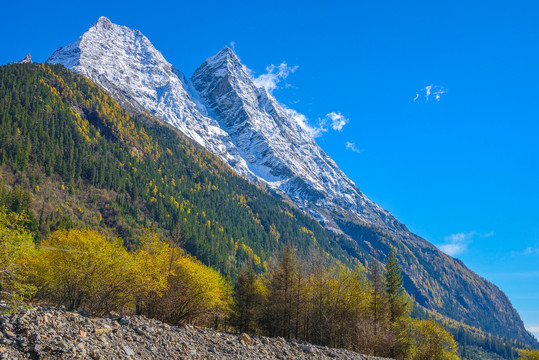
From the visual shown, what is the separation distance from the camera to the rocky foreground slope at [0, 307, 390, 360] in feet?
49.1

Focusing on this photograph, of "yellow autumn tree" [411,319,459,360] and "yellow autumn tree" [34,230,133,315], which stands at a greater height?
"yellow autumn tree" [34,230,133,315]

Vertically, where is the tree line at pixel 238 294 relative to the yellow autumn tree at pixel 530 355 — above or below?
above

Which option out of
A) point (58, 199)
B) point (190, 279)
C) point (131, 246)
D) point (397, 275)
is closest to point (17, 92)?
point (58, 199)

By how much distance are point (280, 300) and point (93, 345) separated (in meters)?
33.6

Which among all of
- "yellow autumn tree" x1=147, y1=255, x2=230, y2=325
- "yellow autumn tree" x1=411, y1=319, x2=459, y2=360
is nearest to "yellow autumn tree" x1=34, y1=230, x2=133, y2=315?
"yellow autumn tree" x1=147, y1=255, x2=230, y2=325

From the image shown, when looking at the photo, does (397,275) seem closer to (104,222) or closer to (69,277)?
(69,277)

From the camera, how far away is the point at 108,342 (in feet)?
59.5

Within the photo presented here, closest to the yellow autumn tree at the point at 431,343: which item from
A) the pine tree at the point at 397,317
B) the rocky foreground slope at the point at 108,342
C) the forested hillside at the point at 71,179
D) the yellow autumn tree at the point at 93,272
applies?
the pine tree at the point at 397,317

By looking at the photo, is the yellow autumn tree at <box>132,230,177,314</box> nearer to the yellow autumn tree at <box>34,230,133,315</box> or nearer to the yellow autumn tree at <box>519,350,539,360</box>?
the yellow autumn tree at <box>34,230,133,315</box>

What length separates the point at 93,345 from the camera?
16859mm

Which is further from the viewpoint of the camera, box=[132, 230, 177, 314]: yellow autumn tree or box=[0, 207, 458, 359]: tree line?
box=[132, 230, 177, 314]: yellow autumn tree

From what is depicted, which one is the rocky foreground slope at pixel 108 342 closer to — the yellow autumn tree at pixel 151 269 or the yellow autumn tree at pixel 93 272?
the yellow autumn tree at pixel 151 269

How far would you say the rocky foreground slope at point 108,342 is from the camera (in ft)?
49.1

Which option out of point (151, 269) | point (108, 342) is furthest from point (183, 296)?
point (108, 342)
